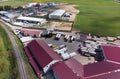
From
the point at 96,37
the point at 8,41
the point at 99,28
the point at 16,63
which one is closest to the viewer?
the point at 16,63

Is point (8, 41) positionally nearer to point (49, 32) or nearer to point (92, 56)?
point (49, 32)

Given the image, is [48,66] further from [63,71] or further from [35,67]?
[63,71]

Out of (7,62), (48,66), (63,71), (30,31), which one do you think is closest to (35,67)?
(48,66)

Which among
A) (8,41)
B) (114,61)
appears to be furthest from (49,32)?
(114,61)

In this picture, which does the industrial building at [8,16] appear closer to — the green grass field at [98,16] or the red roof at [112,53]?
the green grass field at [98,16]

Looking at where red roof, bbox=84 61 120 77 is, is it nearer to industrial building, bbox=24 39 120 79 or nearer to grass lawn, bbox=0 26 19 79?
industrial building, bbox=24 39 120 79

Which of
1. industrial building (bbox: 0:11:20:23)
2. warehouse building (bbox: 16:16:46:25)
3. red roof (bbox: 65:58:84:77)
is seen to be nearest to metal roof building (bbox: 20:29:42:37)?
warehouse building (bbox: 16:16:46:25)
